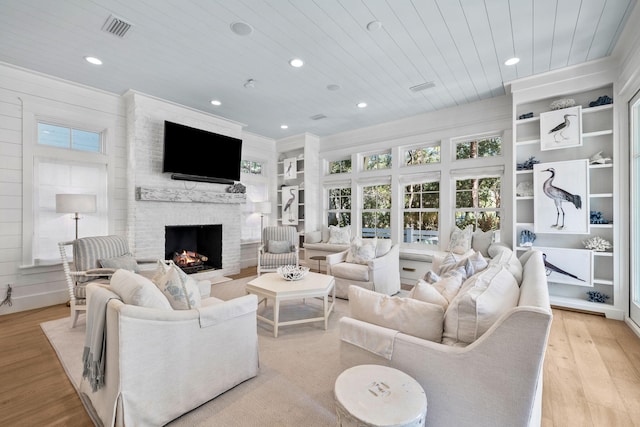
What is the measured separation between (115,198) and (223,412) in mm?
3969

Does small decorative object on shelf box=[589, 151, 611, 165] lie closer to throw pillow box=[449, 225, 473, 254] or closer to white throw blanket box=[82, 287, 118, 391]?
throw pillow box=[449, 225, 473, 254]

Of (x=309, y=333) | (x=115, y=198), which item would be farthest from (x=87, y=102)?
(x=309, y=333)

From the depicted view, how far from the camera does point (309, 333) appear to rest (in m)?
2.86

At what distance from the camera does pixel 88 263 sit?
10.3ft

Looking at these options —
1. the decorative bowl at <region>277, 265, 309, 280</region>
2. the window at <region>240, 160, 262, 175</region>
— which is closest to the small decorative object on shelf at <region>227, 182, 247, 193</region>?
the window at <region>240, 160, 262, 175</region>

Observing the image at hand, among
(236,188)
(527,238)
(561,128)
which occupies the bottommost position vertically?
(527,238)

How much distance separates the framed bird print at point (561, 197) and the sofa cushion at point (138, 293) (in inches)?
176

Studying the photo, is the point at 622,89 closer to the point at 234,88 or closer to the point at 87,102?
the point at 234,88

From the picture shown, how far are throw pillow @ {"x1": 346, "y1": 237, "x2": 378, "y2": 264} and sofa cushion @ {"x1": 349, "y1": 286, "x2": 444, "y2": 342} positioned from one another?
7.97ft

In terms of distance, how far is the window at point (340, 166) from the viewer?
6.42 meters

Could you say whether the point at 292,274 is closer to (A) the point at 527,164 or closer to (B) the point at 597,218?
(A) the point at 527,164

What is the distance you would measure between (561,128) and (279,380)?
14.8 feet

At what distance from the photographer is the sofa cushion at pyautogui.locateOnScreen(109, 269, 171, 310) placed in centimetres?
159

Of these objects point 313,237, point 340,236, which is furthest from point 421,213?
point 313,237
